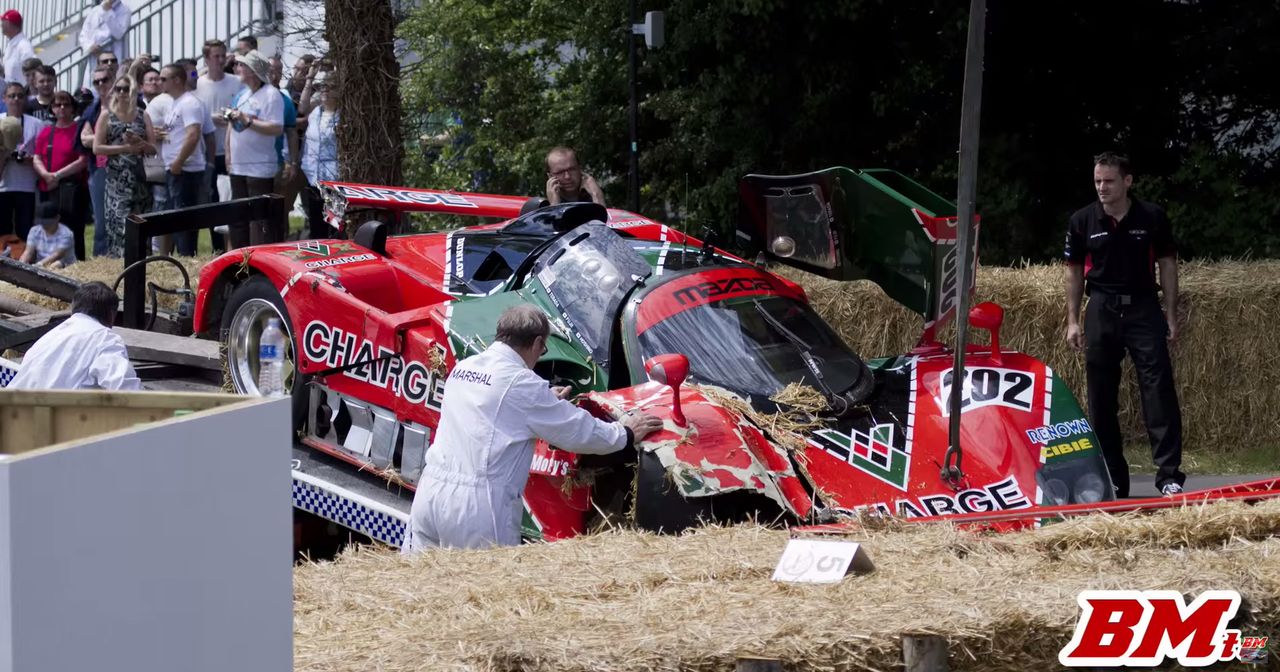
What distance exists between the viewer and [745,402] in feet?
21.8

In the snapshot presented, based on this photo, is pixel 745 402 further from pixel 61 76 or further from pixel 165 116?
pixel 61 76

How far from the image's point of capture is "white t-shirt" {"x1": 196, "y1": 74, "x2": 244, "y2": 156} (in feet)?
49.9

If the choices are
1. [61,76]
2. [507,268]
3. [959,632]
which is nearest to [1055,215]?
[507,268]

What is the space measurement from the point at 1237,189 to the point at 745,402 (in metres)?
7.58

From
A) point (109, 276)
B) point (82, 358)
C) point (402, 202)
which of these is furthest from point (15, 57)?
point (82, 358)

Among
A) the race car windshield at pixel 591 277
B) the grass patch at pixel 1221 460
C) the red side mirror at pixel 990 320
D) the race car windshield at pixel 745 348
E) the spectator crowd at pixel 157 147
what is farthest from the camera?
the spectator crowd at pixel 157 147

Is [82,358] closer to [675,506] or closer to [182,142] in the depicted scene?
[675,506]

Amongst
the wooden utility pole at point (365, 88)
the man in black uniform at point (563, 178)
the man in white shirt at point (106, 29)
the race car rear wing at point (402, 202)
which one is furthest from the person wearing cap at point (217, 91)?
the man in black uniform at point (563, 178)

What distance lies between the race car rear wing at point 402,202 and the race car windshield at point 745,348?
9.62 feet

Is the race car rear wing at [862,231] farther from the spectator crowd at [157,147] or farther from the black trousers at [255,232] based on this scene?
the spectator crowd at [157,147]

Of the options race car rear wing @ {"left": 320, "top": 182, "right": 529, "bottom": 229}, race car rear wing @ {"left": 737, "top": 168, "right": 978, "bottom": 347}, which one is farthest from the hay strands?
race car rear wing @ {"left": 320, "top": 182, "right": 529, "bottom": 229}

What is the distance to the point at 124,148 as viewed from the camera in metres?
14.8

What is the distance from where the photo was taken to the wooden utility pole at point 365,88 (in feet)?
40.6

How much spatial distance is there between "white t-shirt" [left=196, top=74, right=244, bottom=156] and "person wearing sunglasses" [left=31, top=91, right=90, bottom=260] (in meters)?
1.84
